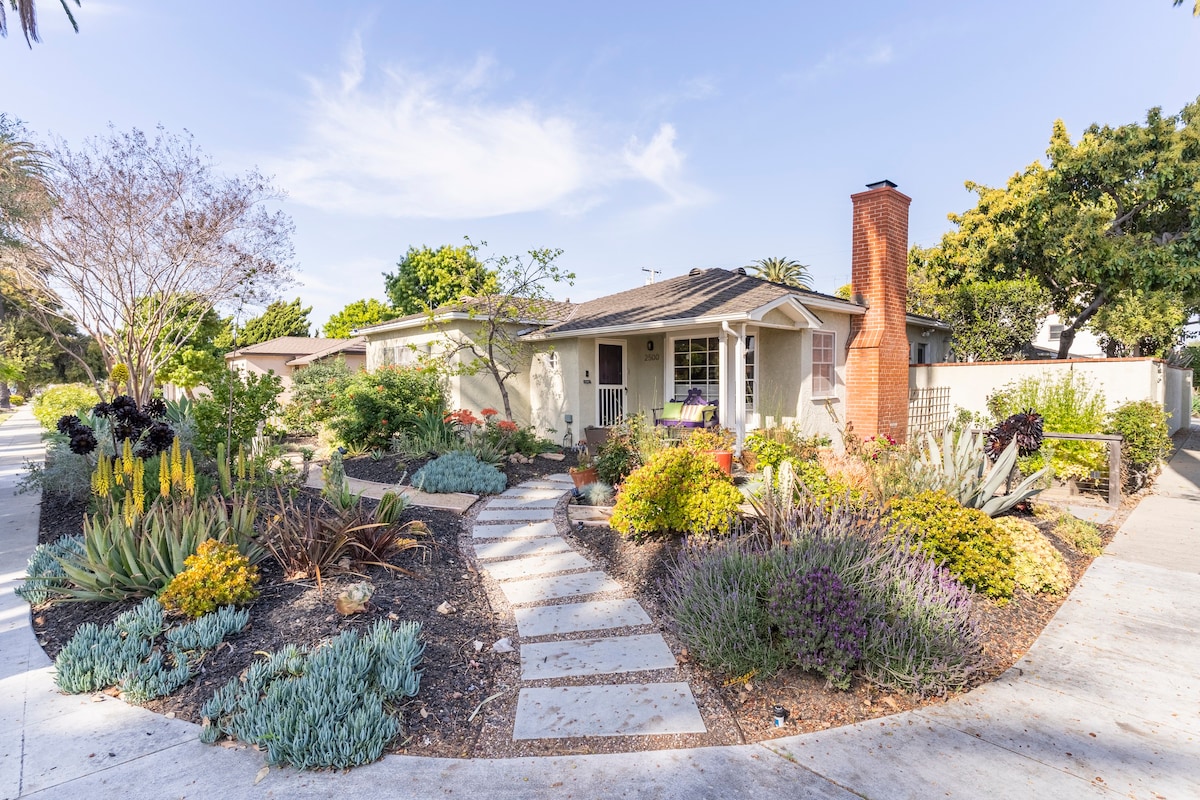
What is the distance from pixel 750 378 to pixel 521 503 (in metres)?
5.83

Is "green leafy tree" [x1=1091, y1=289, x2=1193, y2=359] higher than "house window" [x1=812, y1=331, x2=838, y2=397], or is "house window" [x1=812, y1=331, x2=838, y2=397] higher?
"green leafy tree" [x1=1091, y1=289, x2=1193, y2=359]

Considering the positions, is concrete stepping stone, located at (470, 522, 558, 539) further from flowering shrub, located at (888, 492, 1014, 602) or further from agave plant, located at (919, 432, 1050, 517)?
agave plant, located at (919, 432, 1050, 517)

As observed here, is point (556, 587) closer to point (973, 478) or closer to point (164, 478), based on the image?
point (164, 478)

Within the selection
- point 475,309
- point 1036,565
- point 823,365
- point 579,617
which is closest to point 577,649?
point 579,617

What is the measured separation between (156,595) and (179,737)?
1589mm

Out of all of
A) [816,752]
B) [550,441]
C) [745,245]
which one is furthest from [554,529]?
[745,245]

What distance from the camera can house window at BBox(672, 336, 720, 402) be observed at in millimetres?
11133

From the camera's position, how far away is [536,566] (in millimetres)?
5148

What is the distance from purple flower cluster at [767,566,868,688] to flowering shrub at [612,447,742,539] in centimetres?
169

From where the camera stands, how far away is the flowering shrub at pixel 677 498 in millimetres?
5137

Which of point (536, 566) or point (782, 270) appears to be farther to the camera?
point (782, 270)

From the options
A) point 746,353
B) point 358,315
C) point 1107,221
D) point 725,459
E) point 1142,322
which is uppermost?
point 358,315

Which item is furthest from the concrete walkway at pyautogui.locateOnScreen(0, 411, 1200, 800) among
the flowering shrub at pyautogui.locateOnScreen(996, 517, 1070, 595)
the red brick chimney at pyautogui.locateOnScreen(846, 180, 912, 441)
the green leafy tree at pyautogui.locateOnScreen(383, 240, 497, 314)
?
the green leafy tree at pyautogui.locateOnScreen(383, 240, 497, 314)

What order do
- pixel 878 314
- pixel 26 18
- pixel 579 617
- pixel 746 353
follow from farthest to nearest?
pixel 878 314 < pixel 746 353 < pixel 26 18 < pixel 579 617
